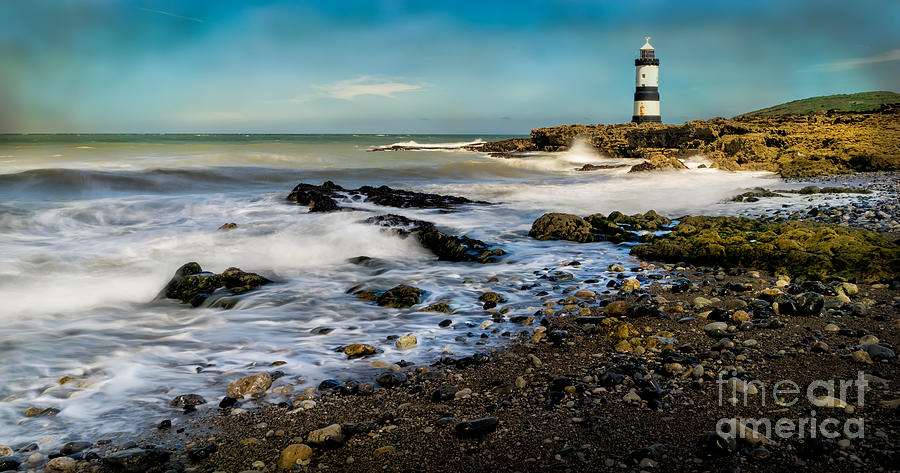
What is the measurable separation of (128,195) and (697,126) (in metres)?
23.8

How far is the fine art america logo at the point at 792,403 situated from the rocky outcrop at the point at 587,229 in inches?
188

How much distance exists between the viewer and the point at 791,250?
5488 mm

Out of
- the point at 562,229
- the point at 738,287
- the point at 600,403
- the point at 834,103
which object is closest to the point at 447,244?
the point at 562,229

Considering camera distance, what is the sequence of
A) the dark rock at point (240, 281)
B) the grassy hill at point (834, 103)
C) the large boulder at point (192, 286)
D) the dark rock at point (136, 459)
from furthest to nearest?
the grassy hill at point (834, 103)
the dark rock at point (240, 281)
the large boulder at point (192, 286)
the dark rock at point (136, 459)

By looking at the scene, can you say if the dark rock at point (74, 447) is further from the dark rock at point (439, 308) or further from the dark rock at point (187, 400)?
the dark rock at point (439, 308)

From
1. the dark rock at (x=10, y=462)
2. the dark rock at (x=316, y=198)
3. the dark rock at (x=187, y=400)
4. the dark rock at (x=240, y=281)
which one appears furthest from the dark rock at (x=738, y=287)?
the dark rock at (x=316, y=198)

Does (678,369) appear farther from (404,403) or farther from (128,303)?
(128,303)

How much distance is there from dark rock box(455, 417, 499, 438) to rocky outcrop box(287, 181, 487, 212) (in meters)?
8.16

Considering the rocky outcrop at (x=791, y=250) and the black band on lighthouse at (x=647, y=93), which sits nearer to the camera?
the rocky outcrop at (x=791, y=250)

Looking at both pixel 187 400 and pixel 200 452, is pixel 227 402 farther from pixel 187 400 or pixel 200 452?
pixel 200 452

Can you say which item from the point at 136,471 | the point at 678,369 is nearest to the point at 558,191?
the point at 678,369

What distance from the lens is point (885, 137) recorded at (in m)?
18.4

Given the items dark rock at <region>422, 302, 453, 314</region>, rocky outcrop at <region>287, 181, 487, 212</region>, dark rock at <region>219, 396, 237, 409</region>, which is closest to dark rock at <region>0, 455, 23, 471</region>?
dark rock at <region>219, 396, 237, 409</region>

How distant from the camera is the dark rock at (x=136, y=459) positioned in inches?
91.1
